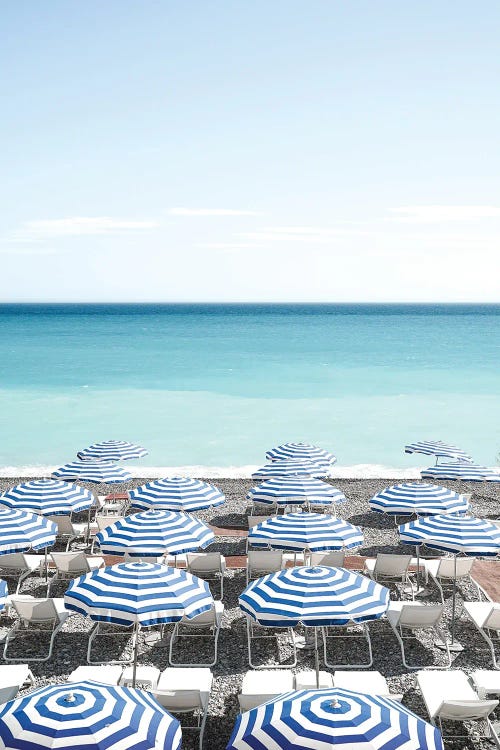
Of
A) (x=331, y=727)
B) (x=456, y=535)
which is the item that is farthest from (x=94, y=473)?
(x=331, y=727)

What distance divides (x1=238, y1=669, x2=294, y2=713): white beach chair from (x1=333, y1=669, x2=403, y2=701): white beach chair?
0.54 m

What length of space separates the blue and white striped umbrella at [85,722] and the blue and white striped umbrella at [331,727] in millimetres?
624

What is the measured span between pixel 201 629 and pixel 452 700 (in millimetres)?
3868

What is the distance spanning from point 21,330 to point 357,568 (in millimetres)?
102357

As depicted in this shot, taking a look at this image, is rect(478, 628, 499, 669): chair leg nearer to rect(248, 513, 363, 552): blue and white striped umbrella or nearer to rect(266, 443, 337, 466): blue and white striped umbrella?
rect(248, 513, 363, 552): blue and white striped umbrella

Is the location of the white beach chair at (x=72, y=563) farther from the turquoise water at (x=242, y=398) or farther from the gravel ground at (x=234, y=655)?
the turquoise water at (x=242, y=398)

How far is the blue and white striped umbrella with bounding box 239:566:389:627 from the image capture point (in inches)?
274

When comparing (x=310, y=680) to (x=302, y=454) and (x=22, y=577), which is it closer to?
(x=22, y=577)

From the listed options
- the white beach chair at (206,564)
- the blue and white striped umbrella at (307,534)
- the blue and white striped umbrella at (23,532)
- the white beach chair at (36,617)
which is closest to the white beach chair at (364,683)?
the blue and white striped umbrella at (307,534)

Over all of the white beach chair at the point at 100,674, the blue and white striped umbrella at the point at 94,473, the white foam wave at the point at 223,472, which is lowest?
the white foam wave at the point at 223,472

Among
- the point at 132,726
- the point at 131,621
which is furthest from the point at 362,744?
the point at 131,621

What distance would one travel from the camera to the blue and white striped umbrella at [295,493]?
12.6m

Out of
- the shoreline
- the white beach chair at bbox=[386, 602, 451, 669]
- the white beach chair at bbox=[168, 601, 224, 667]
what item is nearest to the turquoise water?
the shoreline

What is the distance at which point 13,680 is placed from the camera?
729cm
